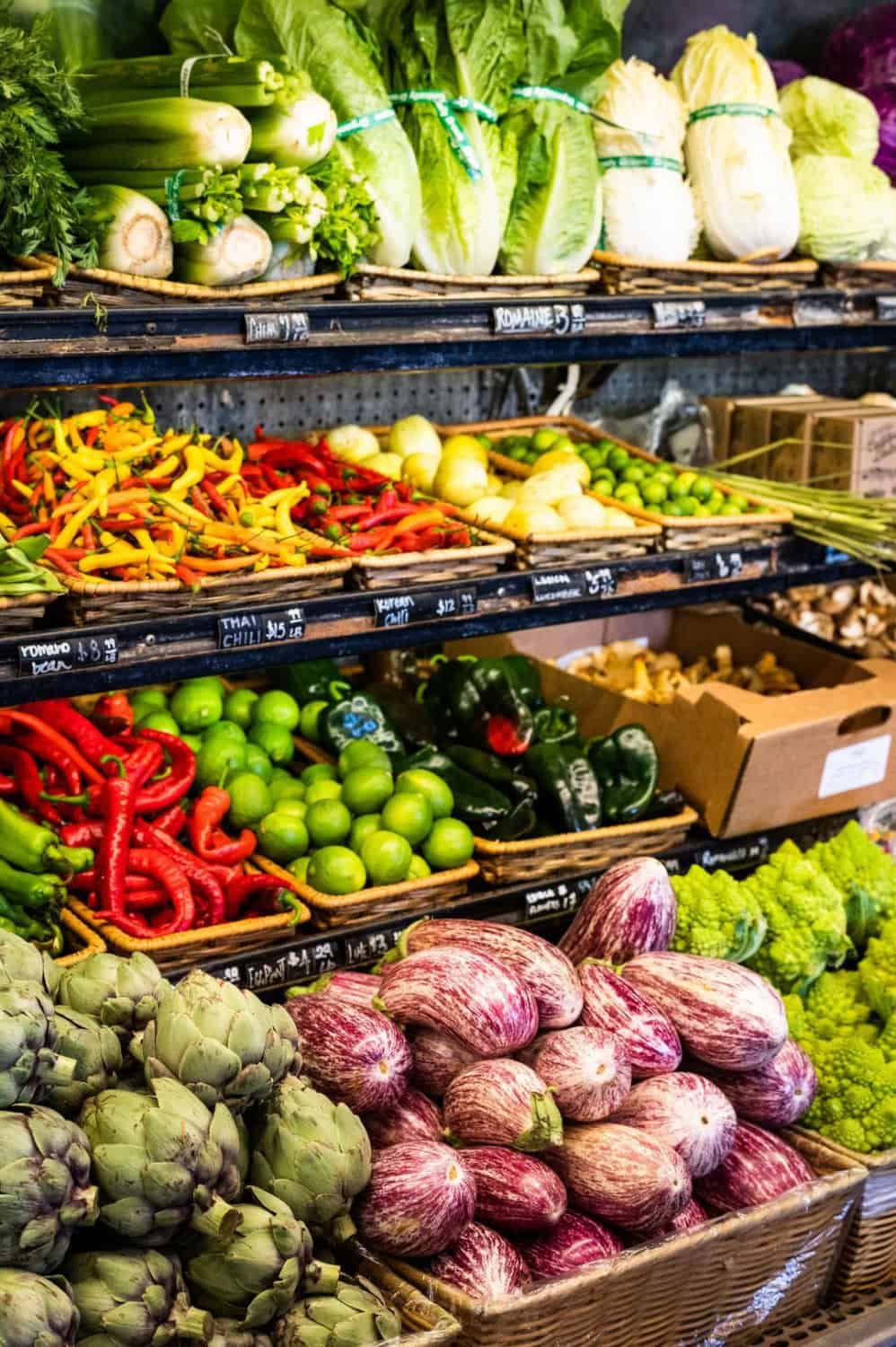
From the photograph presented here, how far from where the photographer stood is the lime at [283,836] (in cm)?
306

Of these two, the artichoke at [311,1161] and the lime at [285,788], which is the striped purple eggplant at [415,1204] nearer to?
the artichoke at [311,1161]

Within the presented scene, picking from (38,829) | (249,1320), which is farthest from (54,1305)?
(38,829)

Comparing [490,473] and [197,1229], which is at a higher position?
[490,473]

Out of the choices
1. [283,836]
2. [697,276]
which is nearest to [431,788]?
[283,836]

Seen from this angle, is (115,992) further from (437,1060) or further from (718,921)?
(718,921)

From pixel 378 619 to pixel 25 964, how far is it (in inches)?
51.0

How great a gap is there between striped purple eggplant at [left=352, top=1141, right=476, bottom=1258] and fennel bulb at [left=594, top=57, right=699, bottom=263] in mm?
2253

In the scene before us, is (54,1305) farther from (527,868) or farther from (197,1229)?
(527,868)

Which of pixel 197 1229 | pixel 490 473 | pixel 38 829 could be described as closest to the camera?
pixel 197 1229

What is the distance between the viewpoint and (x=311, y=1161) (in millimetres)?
1859

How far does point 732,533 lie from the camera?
3.58 m

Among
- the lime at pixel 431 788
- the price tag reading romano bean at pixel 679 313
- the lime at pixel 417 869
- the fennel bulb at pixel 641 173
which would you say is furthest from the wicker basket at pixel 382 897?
the fennel bulb at pixel 641 173

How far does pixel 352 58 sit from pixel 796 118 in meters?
1.54

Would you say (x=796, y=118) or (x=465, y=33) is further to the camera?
(x=796, y=118)
